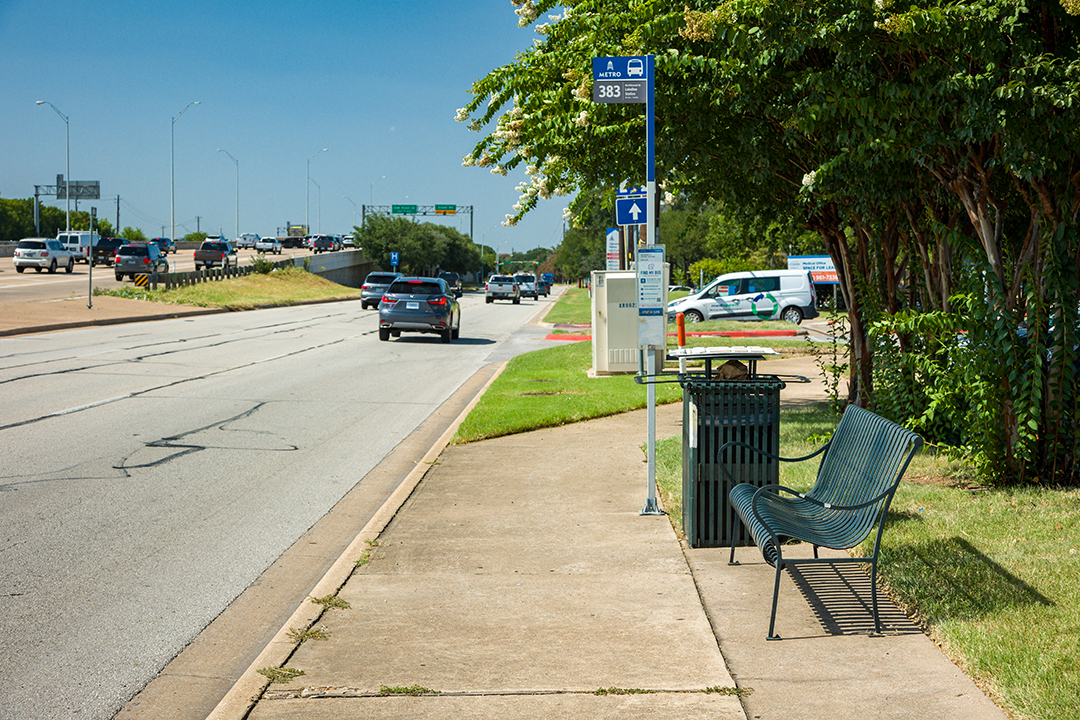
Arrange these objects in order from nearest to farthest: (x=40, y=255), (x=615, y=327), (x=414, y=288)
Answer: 1. (x=615, y=327)
2. (x=414, y=288)
3. (x=40, y=255)

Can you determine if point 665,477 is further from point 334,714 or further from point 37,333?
point 37,333

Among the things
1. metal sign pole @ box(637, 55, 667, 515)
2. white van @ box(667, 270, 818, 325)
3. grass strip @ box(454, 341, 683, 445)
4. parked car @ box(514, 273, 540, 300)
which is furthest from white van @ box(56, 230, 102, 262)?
metal sign pole @ box(637, 55, 667, 515)

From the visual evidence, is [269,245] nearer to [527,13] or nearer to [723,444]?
[527,13]

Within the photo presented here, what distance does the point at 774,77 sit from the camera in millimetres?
9562

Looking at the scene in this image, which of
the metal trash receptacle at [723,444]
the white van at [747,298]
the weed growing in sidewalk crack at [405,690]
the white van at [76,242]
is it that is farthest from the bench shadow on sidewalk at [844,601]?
the white van at [76,242]

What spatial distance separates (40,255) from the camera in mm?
55000

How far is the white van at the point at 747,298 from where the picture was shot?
128ft

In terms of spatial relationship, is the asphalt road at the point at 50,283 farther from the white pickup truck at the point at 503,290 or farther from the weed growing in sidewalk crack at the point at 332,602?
the weed growing in sidewalk crack at the point at 332,602

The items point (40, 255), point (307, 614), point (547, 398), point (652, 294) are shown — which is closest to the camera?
point (307, 614)

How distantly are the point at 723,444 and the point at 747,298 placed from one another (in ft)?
111

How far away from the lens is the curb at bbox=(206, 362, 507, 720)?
4.21 metres

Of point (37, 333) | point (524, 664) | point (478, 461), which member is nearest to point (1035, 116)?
point (524, 664)

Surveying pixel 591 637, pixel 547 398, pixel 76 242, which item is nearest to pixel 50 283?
pixel 76 242

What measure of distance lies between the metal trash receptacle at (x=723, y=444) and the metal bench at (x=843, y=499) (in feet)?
0.51
